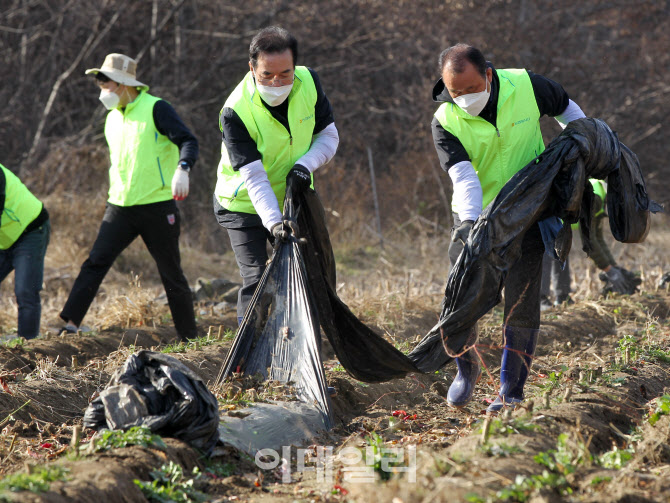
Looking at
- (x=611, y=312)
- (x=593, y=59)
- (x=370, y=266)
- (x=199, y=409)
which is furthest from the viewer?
(x=593, y=59)

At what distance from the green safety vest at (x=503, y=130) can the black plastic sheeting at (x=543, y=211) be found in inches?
5.6

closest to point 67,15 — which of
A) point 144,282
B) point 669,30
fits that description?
point 144,282

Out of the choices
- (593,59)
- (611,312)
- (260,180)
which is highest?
(593,59)

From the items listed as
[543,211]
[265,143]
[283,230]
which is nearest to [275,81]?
[265,143]

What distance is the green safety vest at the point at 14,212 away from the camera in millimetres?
6195

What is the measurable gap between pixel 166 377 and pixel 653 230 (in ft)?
35.8

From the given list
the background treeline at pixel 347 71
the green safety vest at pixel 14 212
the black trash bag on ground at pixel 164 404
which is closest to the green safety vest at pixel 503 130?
the black trash bag on ground at pixel 164 404

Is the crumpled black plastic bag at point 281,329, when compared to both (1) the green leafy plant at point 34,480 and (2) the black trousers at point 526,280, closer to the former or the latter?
(2) the black trousers at point 526,280

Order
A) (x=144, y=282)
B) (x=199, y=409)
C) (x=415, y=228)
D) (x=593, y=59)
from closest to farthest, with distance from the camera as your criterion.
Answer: (x=199, y=409), (x=144, y=282), (x=415, y=228), (x=593, y=59)

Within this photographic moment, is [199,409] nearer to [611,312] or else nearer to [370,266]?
[611,312]

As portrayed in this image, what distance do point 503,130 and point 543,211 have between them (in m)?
0.44

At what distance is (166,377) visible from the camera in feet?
11.0

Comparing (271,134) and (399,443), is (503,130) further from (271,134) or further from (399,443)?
(399,443)

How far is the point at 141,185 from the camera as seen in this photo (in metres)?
6.06
